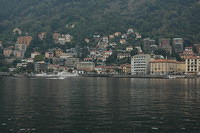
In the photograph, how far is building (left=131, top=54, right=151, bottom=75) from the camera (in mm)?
186125

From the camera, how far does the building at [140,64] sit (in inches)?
7328

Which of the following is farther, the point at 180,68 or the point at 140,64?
the point at 180,68

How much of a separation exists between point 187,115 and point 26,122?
1306 cm

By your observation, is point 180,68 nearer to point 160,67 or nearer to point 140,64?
point 160,67

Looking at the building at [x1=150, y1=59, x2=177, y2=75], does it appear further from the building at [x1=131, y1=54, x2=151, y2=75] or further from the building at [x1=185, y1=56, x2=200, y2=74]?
the building at [x1=185, y1=56, x2=200, y2=74]

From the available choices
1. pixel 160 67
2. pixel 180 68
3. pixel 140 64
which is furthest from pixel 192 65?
pixel 140 64

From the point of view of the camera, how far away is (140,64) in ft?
617

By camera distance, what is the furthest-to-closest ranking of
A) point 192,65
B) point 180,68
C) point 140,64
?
point 180,68
point 140,64
point 192,65

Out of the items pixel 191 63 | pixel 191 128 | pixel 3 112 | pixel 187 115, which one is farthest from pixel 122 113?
pixel 191 63

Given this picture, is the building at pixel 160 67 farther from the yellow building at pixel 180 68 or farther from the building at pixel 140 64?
the yellow building at pixel 180 68

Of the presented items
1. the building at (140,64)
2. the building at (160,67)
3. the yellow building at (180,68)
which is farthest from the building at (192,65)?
the building at (140,64)

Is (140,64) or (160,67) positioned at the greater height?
(140,64)

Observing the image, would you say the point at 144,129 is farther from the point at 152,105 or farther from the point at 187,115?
the point at 152,105

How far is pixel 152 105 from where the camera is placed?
38.4 meters
